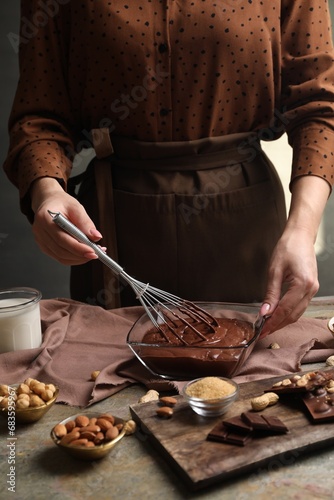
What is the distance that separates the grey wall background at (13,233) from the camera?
2973 mm

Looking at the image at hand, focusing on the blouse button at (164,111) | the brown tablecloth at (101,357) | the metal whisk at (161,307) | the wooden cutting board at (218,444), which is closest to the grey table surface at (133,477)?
the wooden cutting board at (218,444)

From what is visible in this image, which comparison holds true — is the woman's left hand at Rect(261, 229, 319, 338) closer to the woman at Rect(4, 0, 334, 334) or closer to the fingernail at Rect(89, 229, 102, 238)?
the woman at Rect(4, 0, 334, 334)

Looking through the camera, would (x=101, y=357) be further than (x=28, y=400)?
Yes

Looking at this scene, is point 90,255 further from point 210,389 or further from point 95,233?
point 210,389

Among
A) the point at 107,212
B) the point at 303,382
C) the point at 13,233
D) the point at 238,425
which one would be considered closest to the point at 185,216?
the point at 107,212

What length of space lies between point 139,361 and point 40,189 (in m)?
0.43

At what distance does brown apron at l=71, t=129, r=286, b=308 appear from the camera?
1465mm

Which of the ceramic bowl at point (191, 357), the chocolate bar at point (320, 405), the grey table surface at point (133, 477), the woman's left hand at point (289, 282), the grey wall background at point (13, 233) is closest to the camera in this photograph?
the grey table surface at point (133, 477)

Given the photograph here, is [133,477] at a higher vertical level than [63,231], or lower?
lower

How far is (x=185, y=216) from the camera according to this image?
147 cm

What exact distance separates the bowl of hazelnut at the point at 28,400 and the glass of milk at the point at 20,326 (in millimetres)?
209

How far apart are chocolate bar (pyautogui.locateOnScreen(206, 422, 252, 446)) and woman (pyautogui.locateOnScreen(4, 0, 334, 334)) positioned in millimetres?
615

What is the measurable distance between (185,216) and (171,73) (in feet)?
1.11

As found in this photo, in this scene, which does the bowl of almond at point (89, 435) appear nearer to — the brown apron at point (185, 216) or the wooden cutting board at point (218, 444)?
the wooden cutting board at point (218, 444)
